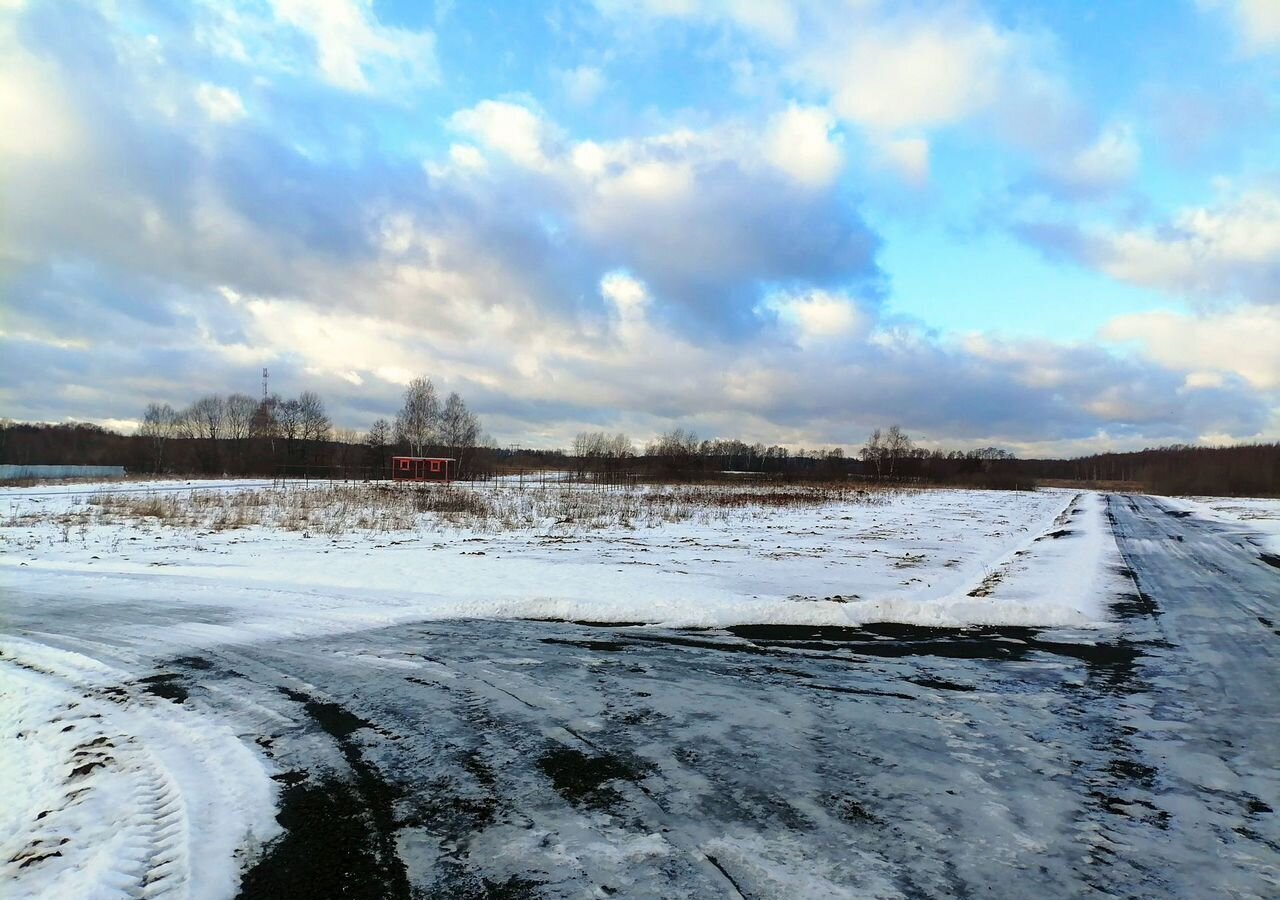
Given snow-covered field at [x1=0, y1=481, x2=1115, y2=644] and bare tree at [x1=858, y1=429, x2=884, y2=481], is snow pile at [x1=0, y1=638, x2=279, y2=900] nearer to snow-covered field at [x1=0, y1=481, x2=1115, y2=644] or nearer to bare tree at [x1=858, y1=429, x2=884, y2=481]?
snow-covered field at [x1=0, y1=481, x2=1115, y2=644]

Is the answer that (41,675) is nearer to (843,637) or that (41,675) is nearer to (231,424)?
(843,637)

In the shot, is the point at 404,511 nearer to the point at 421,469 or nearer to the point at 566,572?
the point at 566,572

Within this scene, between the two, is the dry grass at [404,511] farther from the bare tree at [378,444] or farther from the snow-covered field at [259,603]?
the bare tree at [378,444]

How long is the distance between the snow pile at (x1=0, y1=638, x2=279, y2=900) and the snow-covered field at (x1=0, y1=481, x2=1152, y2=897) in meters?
0.01

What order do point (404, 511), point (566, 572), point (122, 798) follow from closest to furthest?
point (122, 798) → point (566, 572) → point (404, 511)

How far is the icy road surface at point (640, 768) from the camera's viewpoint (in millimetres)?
3139

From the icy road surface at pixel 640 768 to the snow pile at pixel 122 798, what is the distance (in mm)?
20

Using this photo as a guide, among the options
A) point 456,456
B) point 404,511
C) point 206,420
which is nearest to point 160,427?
point 206,420

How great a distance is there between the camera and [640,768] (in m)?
4.24

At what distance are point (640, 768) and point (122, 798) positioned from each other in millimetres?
3006

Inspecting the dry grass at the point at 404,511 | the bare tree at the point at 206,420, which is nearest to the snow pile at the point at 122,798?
the dry grass at the point at 404,511

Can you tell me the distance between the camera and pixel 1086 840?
3398 millimetres

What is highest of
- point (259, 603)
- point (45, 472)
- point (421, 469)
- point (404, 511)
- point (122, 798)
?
point (421, 469)

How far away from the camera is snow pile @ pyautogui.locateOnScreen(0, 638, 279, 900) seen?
310 centimetres
